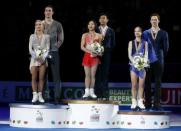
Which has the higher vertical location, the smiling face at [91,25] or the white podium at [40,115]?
the smiling face at [91,25]

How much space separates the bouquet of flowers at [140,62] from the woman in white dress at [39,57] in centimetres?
144

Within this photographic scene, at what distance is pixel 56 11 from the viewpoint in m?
15.3

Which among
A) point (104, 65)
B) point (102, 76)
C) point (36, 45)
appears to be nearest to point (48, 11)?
point (36, 45)

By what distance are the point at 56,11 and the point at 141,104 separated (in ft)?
23.6

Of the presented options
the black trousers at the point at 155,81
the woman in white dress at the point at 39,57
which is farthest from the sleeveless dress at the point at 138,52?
the woman in white dress at the point at 39,57

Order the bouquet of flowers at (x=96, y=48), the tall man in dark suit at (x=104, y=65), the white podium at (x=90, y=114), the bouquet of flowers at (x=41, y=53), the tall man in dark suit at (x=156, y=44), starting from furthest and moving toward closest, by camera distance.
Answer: the tall man in dark suit at (x=104, y=65) < the tall man in dark suit at (x=156, y=44) < the bouquet of flowers at (x=96, y=48) < the white podium at (x=90, y=114) < the bouquet of flowers at (x=41, y=53)

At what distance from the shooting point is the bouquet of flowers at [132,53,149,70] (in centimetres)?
848

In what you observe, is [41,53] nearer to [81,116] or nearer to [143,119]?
[81,116]

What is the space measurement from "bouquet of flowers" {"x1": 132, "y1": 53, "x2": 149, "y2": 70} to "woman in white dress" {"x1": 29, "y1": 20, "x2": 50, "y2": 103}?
144 cm

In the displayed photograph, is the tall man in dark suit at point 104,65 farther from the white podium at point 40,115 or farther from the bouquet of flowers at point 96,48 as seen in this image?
the white podium at point 40,115

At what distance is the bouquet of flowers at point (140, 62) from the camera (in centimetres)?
848

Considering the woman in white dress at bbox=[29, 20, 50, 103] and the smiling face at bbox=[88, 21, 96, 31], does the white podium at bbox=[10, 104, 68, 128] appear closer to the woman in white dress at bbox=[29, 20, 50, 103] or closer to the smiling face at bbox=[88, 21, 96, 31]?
the woman in white dress at bbox=[29, 20, 50, 103]

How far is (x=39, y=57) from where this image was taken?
8438 mm

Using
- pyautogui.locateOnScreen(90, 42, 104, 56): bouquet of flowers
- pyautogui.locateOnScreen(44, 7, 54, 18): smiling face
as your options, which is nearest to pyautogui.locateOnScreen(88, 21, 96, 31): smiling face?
pyautogui.locateOnScreen(90, 42, 104, 56): bouquet of flowers
